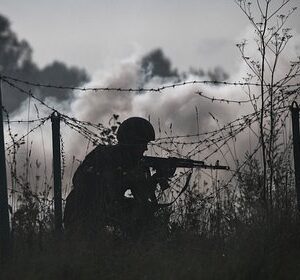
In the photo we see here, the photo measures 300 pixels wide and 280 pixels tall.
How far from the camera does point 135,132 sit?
9484 millimetres

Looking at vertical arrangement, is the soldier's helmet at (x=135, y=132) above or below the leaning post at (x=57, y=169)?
above

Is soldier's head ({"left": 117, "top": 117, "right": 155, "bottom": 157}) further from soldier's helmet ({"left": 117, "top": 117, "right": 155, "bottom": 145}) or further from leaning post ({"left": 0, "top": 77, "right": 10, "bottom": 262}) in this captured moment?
leaning post ({"left": 0, "top": 77, "right": 10, "bottom": 262})

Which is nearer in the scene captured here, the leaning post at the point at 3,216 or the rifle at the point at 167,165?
the leaning post at the point at 3,216

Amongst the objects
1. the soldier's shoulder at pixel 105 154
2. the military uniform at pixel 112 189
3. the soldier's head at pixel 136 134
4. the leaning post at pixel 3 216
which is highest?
the soldier's head at pixel 136 134

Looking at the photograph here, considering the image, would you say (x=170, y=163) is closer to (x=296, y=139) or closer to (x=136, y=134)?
(x=136, y=134)

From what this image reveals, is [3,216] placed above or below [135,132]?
below

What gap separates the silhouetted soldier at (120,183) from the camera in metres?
8.56

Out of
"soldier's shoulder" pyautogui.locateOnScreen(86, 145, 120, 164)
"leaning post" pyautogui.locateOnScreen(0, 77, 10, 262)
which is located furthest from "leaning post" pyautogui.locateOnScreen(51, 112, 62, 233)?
"leaning post" pyautogui.locateOnScreen(0, 77, 10, 262)

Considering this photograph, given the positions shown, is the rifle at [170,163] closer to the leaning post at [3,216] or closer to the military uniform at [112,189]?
the military uniform at [112,189]

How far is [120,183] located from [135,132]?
772mm

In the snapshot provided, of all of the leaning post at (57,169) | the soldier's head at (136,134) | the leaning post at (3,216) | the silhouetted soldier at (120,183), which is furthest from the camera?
the soldier's head at (136,134)

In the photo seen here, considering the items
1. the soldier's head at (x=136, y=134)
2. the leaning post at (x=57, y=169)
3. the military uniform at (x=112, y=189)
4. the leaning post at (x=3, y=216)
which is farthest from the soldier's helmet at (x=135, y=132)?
the leaning post at (x=3, y=216)

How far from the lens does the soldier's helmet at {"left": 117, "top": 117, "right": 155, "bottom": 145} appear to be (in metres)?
9.45

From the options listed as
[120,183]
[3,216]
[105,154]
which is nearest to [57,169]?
[105,154]
